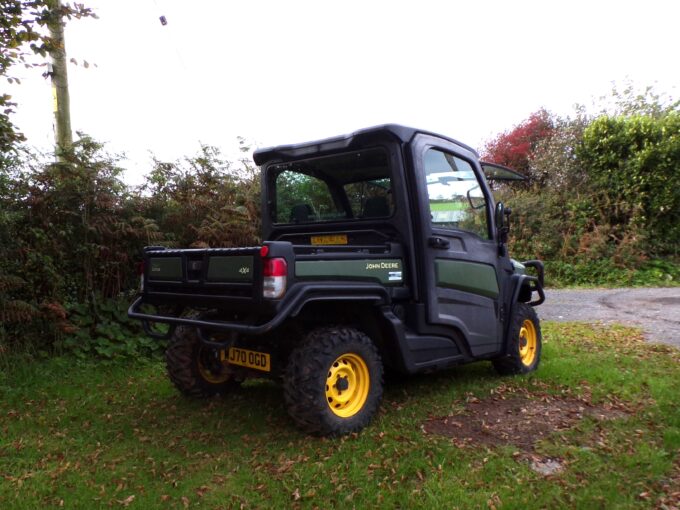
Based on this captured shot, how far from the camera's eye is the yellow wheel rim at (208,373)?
15.3 ft

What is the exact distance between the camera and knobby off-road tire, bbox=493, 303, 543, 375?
17.1 ft

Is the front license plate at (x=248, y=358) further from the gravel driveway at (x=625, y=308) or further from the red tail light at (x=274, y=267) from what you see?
the gravel driveway at (x=625, y=308)

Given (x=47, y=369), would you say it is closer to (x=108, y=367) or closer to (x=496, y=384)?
(x=108, y=367)

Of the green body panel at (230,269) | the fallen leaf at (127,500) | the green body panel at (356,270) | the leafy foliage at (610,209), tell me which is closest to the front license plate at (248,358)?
the green body panel at (230,269)

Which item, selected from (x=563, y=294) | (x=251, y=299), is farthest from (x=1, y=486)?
(x=563, y=294)

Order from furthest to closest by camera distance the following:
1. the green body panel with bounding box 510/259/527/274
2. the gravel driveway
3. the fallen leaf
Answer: the gravel driveway → the green body panel with bounding box 510/259/527/274 → the fallen leaf

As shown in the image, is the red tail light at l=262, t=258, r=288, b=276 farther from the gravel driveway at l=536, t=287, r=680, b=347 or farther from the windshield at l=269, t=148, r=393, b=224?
the gravel driveway at l=536, t=287, r=680, b=347

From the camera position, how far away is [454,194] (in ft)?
15.5

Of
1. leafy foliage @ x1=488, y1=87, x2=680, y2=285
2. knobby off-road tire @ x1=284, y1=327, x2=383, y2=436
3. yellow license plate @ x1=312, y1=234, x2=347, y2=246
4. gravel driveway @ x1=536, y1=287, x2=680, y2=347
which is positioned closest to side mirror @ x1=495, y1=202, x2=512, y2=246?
yellow license plate @ x1=312, y1=234, x2=347, y2=246

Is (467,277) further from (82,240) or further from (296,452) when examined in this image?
(82,240)

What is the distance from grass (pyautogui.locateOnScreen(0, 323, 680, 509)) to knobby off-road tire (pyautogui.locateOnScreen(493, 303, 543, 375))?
175mm

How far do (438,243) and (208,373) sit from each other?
2.15 m

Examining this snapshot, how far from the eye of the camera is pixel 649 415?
4.11 metres

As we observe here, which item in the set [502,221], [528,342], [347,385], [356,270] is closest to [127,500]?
[347,385]
